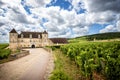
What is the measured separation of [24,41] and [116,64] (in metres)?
76.1

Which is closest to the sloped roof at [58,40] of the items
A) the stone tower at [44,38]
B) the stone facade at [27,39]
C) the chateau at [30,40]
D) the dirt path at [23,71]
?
the chateau at [30,40]

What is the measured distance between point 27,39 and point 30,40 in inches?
72.5

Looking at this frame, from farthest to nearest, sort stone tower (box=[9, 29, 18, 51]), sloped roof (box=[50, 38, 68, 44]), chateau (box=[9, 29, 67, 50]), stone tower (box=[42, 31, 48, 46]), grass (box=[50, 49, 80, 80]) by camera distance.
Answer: sloped roof (box=[50, 38, 68, 44]) → stone tower (box=[42, 31, 48, 46]) → chateau (box=[9, 29, 67, 50]) → stone tower (box=[9, 29, 18, 51]) → grass (box=[50, 49, 80, 80])

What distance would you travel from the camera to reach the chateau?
256 ft

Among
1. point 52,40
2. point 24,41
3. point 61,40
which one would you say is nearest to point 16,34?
point 24,41

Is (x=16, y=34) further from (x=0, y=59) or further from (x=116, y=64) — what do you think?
(x=116, y=64)

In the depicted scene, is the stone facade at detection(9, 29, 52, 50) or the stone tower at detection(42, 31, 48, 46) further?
the stone tower at detection(42, 31, 48, 46)

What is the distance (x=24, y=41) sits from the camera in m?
81.2

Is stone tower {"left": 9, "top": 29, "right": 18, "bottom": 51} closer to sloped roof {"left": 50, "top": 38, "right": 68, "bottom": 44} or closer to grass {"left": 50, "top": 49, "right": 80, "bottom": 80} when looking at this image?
sloped roof {"left": 50, "top": 38, "right": 68, "bottom": 44}

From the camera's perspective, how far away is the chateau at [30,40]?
78125mm

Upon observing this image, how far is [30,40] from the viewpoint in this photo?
82.6 m

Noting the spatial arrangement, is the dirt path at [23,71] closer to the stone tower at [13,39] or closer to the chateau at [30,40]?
the stone tower at [13,39]

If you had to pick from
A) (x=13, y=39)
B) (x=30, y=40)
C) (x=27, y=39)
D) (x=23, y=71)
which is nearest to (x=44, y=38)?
(x=30, y=40)

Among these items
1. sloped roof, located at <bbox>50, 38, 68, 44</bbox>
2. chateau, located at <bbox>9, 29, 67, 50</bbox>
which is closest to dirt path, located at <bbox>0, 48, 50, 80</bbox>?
chateau, located at <bbox>9, 29, 67, 50</bbox>
